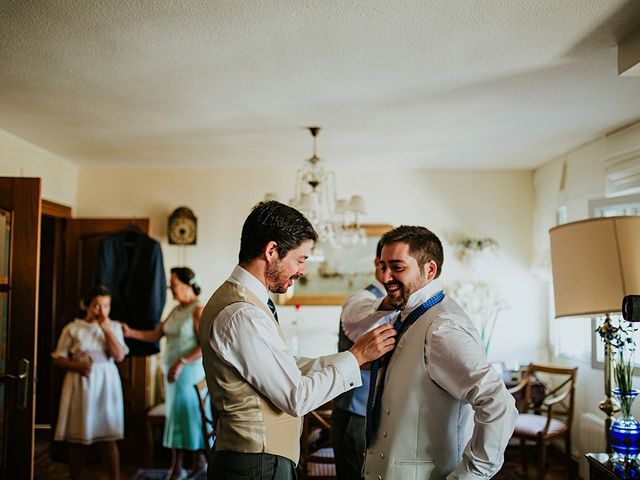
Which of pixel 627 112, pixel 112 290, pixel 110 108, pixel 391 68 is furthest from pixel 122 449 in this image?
pixel 627 112

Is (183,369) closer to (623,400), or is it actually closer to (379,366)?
(379,366)

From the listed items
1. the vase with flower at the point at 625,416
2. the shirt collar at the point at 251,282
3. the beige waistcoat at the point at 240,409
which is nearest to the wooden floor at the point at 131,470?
the vase with flower at the point at 625,416

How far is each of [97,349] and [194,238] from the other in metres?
1.93

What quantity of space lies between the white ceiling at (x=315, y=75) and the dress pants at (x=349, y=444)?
5.70ft

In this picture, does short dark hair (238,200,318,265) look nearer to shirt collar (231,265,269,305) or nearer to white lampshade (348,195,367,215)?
shirt collar (231,265,269,305)

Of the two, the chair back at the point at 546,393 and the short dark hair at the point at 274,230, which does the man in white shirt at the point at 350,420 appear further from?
the chair back at the point at 546,393

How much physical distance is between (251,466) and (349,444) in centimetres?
139

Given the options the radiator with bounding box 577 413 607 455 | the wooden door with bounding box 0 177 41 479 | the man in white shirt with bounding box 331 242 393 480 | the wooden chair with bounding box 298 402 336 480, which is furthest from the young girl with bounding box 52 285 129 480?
the radiator with bounding box 577 413 607 455

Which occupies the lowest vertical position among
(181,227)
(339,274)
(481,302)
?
(481,302)

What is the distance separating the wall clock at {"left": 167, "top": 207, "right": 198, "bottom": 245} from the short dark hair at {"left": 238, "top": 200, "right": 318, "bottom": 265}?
4147mm

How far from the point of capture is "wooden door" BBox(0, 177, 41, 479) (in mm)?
3264

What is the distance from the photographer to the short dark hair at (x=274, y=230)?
1878 millimetres

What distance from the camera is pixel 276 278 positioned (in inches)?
75.9

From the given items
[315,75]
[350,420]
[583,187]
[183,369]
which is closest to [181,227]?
[183,369]
